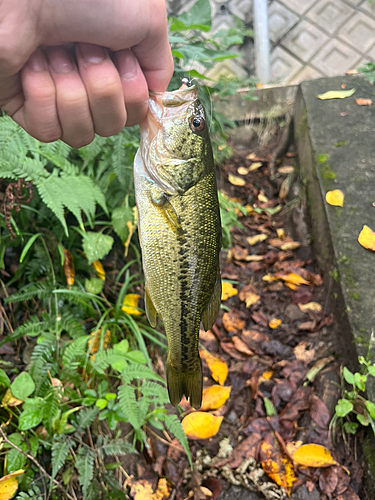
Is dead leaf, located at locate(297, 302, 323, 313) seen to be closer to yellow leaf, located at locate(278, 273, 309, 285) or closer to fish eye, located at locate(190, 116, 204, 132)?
yellow leaf, located at locate(278, 273, 309, 285)

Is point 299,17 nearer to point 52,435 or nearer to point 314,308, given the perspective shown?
point 314,308

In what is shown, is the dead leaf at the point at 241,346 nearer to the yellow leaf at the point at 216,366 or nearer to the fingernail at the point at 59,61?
the yellow leaf at the point at 216,366

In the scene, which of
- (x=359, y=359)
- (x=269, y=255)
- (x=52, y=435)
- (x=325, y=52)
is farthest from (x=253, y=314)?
(x=325, y=52)

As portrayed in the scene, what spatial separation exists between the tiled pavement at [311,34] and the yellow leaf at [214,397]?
4464mm

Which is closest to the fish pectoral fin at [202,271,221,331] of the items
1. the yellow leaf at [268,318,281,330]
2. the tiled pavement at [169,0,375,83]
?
the yellow leaf at [268,318,281,330]

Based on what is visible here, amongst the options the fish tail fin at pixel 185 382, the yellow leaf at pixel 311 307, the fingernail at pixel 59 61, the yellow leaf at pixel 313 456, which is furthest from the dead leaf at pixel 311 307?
the fingernail at pixel 59 61

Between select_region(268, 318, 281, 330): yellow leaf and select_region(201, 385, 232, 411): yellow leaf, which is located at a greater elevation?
select_region(201, 385, 232, 411): yellow leaf

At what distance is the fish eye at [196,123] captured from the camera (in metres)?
1.30

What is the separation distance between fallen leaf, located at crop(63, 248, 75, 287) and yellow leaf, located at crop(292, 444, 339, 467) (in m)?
1.74

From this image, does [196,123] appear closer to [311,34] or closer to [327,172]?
[327,172]

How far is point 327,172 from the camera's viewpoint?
10.7ft

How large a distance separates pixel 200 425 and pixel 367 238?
1.78 meters

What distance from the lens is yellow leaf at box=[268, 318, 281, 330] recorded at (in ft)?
9.49

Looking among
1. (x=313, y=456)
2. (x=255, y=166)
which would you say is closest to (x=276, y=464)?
(x=313, y=456)
